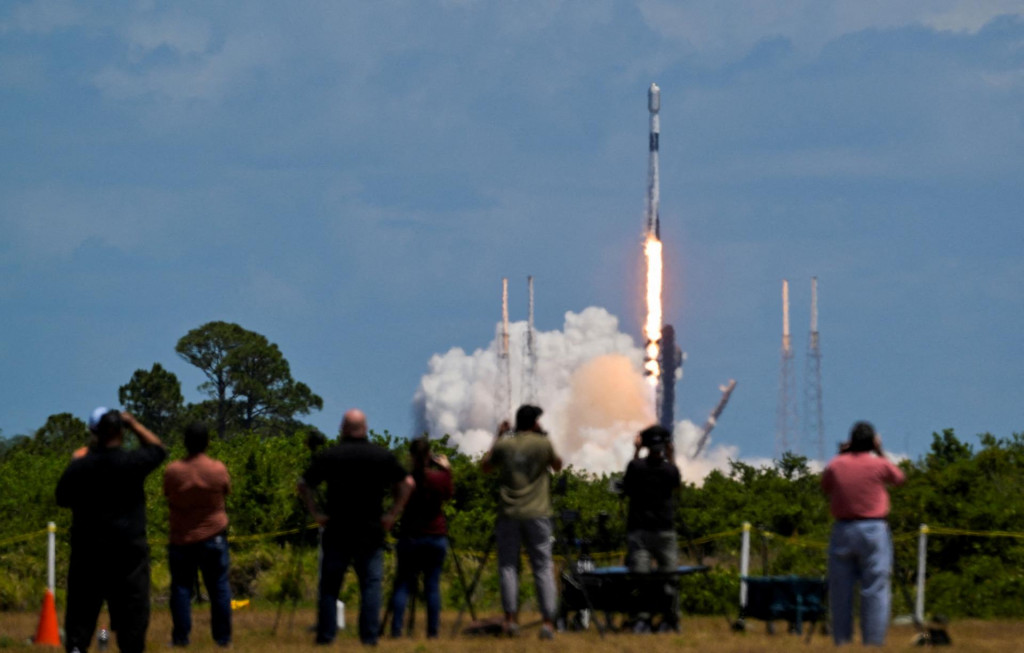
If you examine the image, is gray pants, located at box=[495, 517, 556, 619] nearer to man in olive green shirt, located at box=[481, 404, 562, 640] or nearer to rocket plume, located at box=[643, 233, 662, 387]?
man in olive green shirt, located at box=[481, 404, 562, 640]

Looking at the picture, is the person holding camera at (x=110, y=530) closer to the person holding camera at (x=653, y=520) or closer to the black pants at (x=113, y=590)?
the black pants at (x=113, y=590)

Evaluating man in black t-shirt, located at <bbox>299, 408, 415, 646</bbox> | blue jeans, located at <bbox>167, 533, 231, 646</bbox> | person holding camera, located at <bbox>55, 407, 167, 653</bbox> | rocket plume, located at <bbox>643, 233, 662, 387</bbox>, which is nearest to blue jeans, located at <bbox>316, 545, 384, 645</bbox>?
man in black t-shirt, located at <bbox>299, 408, 415, 646</bbox>

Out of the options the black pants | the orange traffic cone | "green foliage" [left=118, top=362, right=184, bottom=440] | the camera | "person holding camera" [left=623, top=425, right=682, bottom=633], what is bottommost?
the orange traffic cone

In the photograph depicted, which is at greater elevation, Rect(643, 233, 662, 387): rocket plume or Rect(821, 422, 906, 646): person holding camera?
Rect(643, 233, 662, 387): rocket plume

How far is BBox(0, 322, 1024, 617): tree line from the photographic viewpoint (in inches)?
909

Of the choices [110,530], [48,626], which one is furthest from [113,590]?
[48,626]

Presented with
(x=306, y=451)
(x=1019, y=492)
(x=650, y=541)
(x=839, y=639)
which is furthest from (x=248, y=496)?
(x=839, y=639)

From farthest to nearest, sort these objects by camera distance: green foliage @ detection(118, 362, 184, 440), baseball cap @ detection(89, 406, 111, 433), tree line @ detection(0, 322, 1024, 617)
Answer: green foliage @ detection(118, 362, 184, 440), tree line @ detection(0, 322, 1024, 617), baseball cap @ detection(89, 406, 111, 433)

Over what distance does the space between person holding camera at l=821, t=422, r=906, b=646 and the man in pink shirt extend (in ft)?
16.7

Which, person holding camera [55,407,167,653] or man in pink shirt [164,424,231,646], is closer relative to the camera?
person holding camera [55,407,167,653]

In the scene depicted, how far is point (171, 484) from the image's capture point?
13500 millimetres

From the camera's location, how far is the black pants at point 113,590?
11.8 m

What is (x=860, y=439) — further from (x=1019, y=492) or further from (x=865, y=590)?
(x=1019, y=492)

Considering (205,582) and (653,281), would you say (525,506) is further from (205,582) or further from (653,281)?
(653,281)
